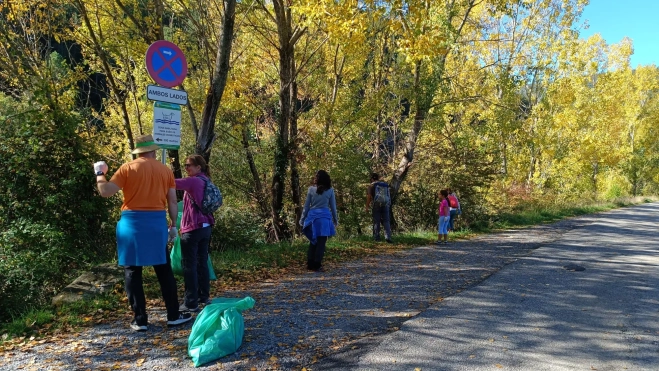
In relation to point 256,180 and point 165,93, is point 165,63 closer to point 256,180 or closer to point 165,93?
point 165,93

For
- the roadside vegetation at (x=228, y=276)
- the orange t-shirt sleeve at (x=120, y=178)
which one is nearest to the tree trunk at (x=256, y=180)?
the roadside vegetation at (x=228, y=276)

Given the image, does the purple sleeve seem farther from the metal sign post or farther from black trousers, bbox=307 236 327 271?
black trousers, bbox=307 236 327 271

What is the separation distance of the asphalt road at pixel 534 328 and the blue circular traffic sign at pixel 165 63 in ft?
13.1

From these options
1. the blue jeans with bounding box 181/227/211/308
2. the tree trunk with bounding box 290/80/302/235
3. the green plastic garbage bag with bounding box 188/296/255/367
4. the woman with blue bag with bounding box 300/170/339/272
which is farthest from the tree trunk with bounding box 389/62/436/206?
the green plastic garbage bag with bounding box 188/296/255/367

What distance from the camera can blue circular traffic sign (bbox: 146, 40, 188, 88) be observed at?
5.75 meters

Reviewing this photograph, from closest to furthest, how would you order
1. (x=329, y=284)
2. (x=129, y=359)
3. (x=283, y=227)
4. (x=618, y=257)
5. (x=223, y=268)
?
(x=129, y=359), (x=329, y=284), (x=223, y=268), (x=618, y=257), (x=283, y=227)

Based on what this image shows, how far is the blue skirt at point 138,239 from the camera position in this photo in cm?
462

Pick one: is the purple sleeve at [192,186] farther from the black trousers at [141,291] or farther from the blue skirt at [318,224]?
the blue skirt at [318,224]

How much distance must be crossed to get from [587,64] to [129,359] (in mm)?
33522

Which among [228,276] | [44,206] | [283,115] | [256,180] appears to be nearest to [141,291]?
[228,276]

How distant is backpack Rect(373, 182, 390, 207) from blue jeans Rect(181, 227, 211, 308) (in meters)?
6.57

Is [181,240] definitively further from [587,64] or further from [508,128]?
[587,64]

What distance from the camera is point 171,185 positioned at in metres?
4.97

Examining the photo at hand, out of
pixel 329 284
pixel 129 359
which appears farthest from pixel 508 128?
pixel 129 359
